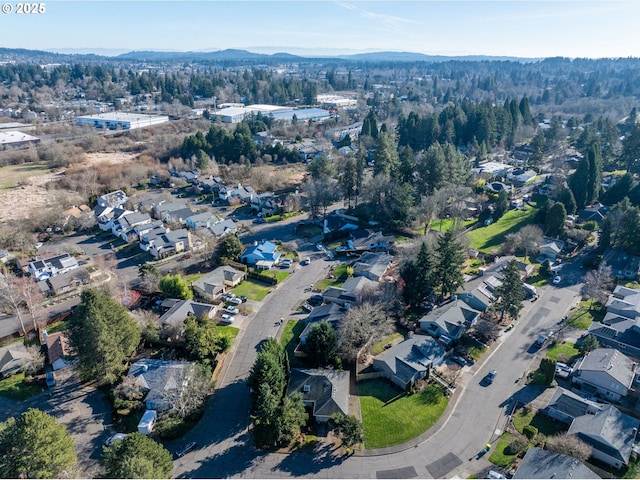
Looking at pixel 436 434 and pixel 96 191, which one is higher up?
pixel 96 191

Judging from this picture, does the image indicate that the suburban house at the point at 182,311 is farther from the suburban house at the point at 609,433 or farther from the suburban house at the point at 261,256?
the suburban house at the point at 609,433

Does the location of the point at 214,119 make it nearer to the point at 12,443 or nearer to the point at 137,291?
the point at 137,291

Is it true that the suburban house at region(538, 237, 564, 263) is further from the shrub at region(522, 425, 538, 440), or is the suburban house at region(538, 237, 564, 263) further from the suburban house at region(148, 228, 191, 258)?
the suburban house at region(148, 228, 191, 258)

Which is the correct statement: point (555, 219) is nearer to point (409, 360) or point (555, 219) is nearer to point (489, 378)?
point (489, 378)

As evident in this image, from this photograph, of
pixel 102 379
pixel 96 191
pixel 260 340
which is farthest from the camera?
pixel 96 191

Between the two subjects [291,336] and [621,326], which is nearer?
[621,326]

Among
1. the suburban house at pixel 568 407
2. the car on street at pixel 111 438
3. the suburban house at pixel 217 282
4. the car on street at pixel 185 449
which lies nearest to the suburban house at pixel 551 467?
the suburban house at pixel 568 407

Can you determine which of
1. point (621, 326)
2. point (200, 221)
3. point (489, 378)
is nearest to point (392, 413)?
point (489, 378)

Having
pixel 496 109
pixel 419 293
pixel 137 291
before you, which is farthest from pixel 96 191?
pixel 496 109
